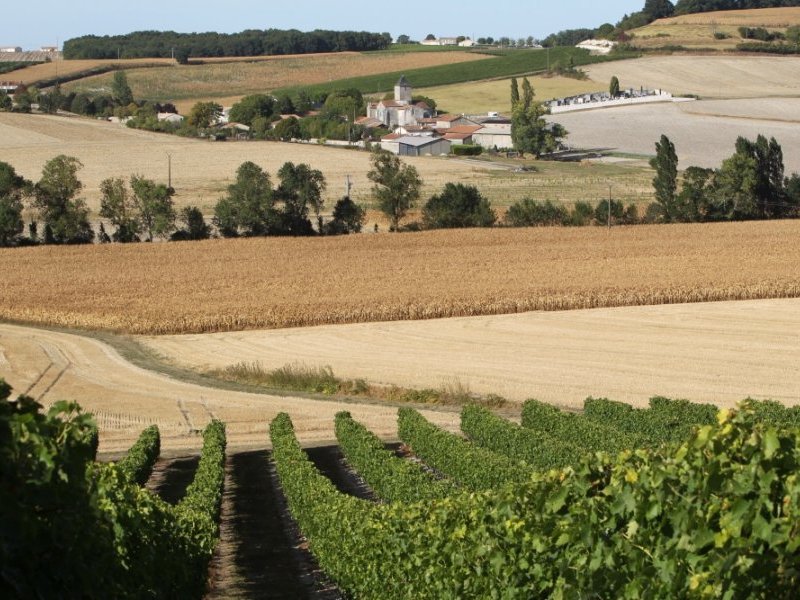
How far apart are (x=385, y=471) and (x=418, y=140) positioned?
107 m

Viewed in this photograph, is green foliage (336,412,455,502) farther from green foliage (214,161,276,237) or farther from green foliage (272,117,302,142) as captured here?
green foliage (272,117,302,142)

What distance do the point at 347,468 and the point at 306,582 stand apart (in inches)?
409

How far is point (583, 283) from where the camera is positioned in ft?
198

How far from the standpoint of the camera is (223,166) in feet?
375

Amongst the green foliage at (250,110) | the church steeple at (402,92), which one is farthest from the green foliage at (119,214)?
the church steeple at (402,92)

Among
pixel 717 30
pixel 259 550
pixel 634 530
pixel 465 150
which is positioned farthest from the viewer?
pixel 717 30

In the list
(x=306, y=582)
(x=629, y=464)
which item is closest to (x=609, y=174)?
(x=306, y=582)

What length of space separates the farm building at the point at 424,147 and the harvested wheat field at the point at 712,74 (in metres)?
43.2

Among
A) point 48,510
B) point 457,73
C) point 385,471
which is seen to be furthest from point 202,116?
point 48,510

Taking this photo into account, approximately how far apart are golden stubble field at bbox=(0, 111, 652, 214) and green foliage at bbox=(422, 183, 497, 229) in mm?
4319

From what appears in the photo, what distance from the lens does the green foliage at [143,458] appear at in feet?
93.0

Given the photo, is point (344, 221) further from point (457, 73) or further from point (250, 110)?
point (457, 73)

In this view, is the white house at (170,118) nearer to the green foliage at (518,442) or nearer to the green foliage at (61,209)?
the green foliage at (61,209)

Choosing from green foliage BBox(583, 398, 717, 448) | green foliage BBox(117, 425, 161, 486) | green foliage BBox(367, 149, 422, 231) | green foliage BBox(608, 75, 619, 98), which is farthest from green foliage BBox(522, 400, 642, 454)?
green foliage BBox(608, 75, 619, 98)
